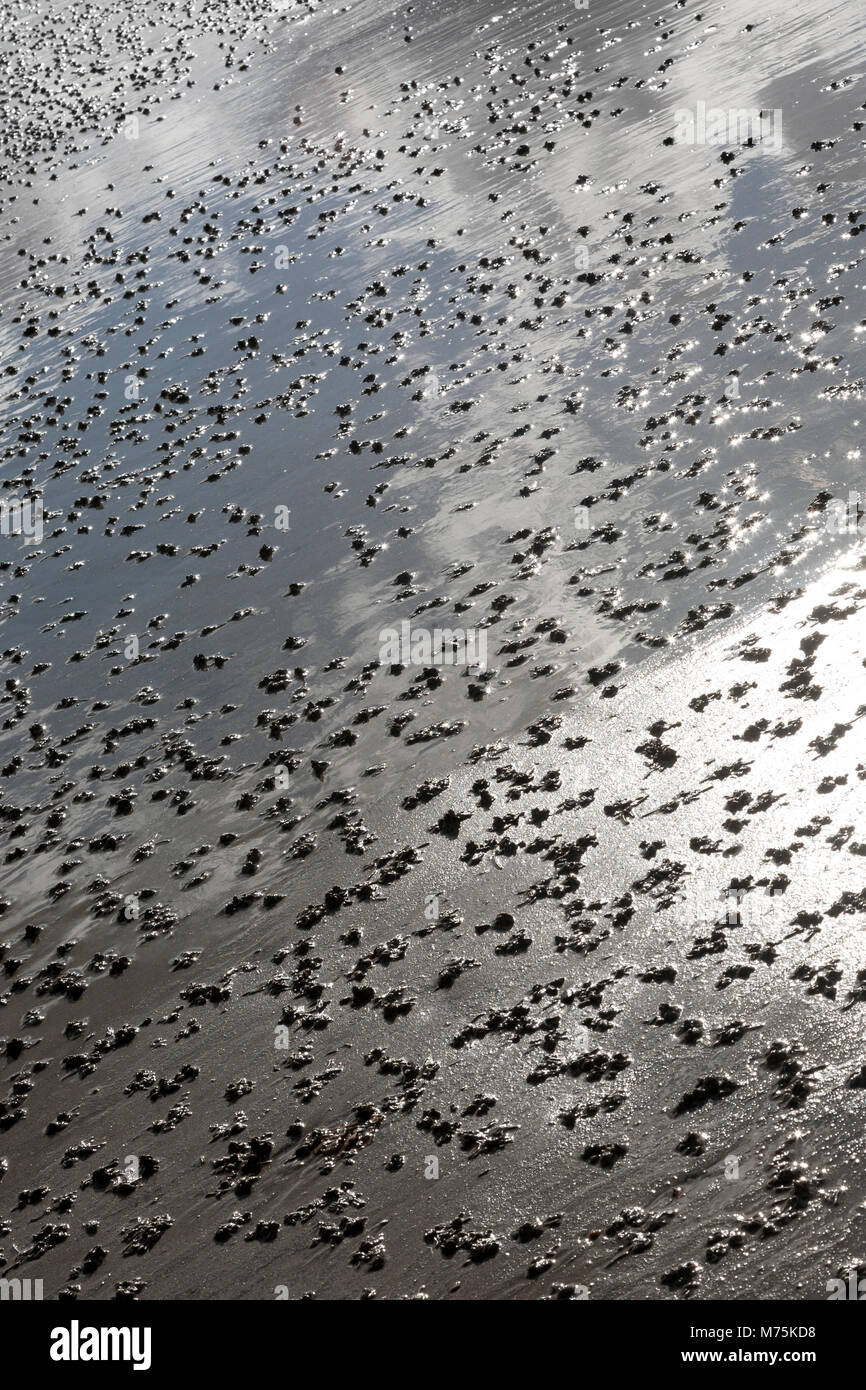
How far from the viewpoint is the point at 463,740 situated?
51.8 feet

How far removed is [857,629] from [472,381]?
11.3m

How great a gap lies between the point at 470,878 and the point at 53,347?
78.7 ft

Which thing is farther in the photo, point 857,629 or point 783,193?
point 783,193

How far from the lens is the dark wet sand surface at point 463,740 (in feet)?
35.7

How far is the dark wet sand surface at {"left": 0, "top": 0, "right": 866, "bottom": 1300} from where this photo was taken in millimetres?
10867

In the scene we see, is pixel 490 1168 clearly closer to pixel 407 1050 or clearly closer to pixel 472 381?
pixel 407 1050

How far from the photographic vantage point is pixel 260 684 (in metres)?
18.3

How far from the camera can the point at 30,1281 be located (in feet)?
37.8

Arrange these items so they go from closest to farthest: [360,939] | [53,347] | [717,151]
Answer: [360,939], [717,151], [53,347]
